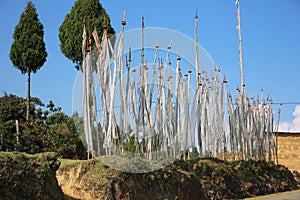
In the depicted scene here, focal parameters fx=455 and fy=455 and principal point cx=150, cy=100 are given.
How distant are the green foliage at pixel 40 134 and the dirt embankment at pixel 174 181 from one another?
3970 mm

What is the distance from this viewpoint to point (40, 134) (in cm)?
1258

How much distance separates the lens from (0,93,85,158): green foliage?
1129cm

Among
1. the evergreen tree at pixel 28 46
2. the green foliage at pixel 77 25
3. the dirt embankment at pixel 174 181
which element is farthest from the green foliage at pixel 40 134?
the dirt embankment at pixel 174 181

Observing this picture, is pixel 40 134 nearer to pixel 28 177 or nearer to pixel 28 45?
pixel 28 45

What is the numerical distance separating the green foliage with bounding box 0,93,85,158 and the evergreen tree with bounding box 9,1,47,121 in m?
0.88

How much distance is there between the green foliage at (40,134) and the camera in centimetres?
1129

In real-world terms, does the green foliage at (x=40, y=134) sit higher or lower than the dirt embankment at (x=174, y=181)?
higher

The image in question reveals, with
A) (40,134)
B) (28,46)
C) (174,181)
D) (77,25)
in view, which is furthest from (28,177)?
(77,25)

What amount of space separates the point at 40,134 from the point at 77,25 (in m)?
5.30

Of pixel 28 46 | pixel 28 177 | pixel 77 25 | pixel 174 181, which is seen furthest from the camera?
pixel 77 25

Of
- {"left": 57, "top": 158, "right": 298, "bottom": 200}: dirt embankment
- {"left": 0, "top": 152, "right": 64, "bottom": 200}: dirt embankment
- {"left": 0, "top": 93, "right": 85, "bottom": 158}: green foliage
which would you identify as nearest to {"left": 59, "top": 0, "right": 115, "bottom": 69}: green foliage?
{"left": 0, "top": 93, "right": 85, "bottom": 158}: green foliage

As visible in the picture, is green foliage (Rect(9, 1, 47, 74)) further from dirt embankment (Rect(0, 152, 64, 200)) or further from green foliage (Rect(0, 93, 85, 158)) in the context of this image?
dirt embankment (Rect(0, 152, 64, 200))

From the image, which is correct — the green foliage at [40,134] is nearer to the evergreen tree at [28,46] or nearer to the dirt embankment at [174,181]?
the evergreen tree at [28,46]

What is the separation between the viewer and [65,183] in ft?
24.0
